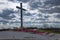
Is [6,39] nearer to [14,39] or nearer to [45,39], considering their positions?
[14,39]

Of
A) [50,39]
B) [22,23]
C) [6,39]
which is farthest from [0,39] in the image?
[22,23]

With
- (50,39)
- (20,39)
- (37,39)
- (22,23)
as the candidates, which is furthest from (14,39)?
(22,23)

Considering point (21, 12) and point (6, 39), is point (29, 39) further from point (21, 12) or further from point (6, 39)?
point (21, 12)

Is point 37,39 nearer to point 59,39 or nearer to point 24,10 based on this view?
point 59,39

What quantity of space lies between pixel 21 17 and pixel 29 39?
2193cm

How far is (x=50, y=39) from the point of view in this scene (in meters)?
23.2

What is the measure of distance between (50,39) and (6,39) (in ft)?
15.6

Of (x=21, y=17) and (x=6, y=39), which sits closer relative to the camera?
(x=6, y=39)

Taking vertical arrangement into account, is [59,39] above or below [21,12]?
below

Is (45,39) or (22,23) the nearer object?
(45,39)

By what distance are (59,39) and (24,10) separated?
2132 cm

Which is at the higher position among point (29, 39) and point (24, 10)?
point (24, 10)

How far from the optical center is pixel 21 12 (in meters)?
44.2

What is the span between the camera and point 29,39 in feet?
73.4
